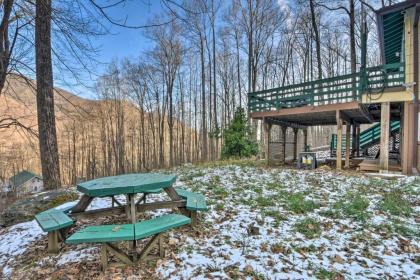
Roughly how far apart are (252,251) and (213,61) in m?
17.3

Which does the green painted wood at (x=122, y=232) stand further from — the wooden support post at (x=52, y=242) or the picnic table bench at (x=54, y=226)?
the wooden support post at (x=52, y=242)

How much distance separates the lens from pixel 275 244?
2.97 meters

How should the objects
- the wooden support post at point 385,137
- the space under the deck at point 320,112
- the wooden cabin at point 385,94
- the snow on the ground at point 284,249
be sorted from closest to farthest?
the snow on the ground at point 284,249, the wooden cabin at point 385,94, the wooden support post at point 385,137, the space under the deck at point 320,112

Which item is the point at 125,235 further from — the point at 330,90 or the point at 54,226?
the point at 330,90

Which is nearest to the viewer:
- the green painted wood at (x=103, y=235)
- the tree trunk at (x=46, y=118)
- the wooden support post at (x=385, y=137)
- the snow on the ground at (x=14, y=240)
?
the green painted wood at (x=103, y=235)

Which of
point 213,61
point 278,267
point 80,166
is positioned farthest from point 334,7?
point 80,166

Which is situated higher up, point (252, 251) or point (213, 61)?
point (213, 61)

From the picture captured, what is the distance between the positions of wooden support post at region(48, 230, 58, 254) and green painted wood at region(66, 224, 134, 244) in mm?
705

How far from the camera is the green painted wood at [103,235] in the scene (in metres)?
2.19

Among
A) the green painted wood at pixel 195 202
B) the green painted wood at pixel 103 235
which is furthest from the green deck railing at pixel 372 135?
the green painted wood at pixel 103 235

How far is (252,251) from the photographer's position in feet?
9.25

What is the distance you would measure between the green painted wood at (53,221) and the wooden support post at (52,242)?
120mm

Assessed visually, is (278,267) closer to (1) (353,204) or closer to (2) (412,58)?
(1) (353,204)

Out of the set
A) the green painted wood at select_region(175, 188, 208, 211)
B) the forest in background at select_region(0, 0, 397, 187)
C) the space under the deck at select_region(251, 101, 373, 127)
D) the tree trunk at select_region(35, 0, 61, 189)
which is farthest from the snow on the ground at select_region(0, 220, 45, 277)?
the forest in background at select_region(0, 0, 397, 187)
